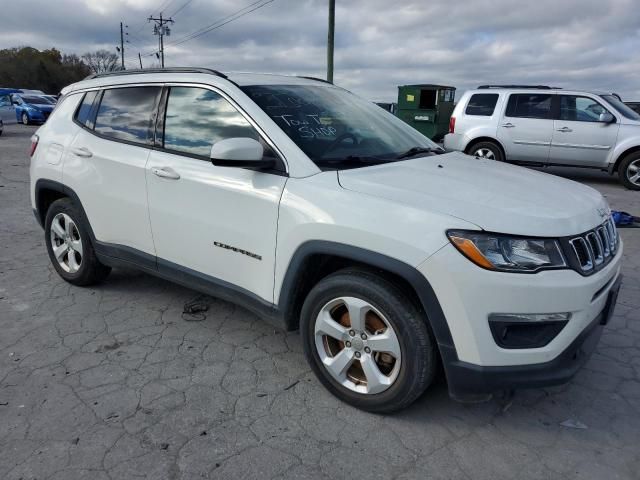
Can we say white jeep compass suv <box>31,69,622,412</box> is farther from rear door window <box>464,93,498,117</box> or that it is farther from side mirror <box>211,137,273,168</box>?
rear door window <box>464,93,498,117</box>

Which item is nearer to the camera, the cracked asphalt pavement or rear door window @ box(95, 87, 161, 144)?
the cracked asphalt pavement

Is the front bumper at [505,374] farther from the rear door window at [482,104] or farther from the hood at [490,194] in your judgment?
the rear door window at [482,104]

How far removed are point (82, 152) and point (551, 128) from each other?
8.89 metres

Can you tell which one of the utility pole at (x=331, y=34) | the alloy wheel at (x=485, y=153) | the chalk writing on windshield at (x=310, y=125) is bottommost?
the alloy wheel at (x=485, y=153)

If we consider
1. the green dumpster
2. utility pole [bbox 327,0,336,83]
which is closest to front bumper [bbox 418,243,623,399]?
the green dumpster

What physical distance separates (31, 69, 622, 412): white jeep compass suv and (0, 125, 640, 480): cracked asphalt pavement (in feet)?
0.92

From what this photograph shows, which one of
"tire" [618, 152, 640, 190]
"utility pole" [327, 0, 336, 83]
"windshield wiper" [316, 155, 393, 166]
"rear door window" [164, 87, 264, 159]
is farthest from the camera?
"utility pole" [327, 0, 336, 83]

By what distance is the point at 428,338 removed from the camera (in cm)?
238

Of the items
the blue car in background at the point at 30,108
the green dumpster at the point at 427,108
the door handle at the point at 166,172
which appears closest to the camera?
the door handle at the point at 166,172

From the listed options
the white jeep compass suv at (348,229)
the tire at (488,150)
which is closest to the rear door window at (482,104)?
the tire at (488,150)

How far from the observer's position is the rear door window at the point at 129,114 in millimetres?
3475

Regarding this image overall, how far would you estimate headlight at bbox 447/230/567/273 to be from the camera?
86.0 inches

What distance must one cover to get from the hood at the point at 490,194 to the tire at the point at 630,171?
771 cm

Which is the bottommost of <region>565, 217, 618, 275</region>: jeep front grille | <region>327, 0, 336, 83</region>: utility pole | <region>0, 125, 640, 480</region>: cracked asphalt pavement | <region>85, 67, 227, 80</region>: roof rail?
<region>0, 125, 640, 480</region>: cracked asphalt pavement
